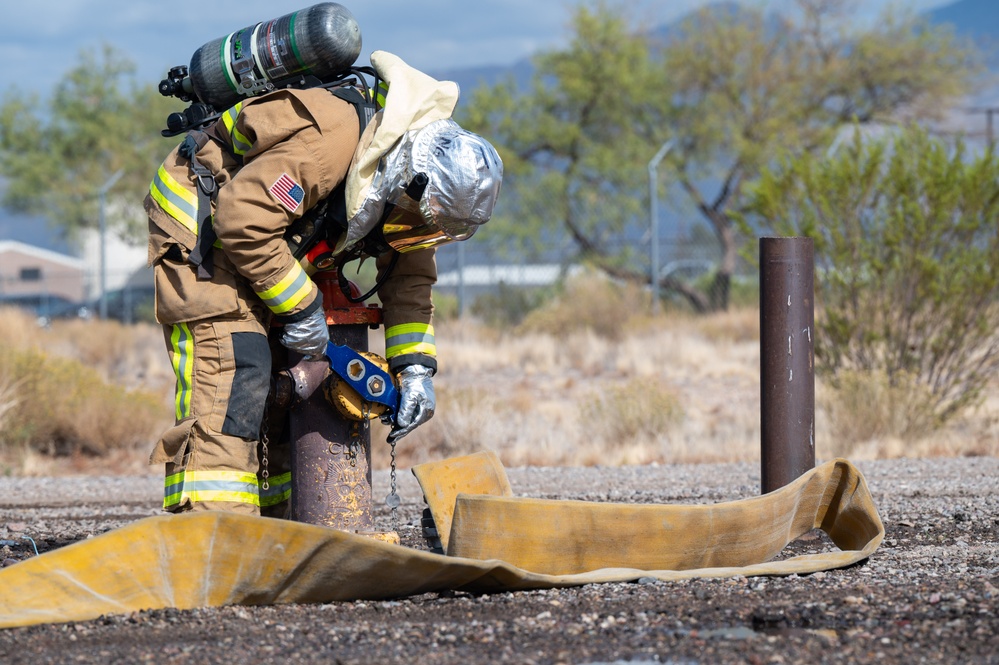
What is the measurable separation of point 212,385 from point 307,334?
339mm

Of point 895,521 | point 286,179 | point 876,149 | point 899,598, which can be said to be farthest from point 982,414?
point 286,179

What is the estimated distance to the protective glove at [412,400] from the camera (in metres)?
3.93

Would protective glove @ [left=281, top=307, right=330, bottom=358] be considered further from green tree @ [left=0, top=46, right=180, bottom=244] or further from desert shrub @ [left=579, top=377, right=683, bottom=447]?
green tree @ [left=0, top=46, right=180, bottom=244]

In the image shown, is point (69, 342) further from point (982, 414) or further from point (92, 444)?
point (982, 414)

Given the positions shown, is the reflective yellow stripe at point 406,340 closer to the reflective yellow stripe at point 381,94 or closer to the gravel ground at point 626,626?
the reflective yellow stripe at point 381,94

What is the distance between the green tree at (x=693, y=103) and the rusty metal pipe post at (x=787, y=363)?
16952mm

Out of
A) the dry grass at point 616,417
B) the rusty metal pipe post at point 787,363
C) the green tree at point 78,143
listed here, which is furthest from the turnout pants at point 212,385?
the green tree at point 78,143

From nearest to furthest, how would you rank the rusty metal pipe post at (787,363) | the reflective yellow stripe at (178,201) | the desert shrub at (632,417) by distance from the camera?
the reflective yellow stripe at (178,201)
the rusty metal pipe post at (787,363)
the desert shrub at (632,417)

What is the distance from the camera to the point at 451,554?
11.0 ft

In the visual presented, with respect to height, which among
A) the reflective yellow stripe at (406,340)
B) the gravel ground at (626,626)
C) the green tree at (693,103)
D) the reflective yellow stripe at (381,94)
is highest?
the green tree at (693,103)

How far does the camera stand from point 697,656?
2529mm

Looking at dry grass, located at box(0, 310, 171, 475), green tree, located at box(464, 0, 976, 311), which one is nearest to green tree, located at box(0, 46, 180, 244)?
green tree, located at box(464, 0, 976, 311)

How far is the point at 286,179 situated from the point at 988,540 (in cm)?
271

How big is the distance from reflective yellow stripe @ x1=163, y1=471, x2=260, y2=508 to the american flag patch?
34.0 inches
